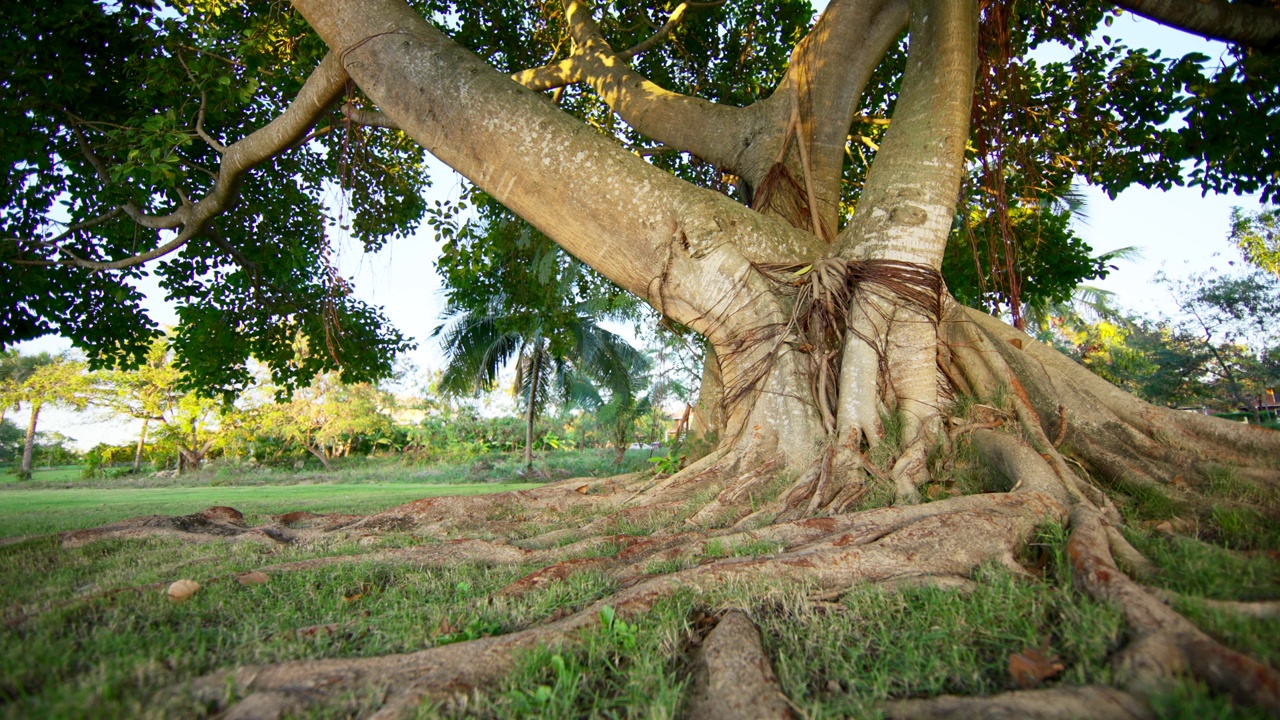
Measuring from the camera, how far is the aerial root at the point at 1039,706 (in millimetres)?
1233

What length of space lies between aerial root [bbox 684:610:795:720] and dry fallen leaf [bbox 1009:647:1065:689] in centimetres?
55

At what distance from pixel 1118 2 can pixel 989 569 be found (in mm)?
4437

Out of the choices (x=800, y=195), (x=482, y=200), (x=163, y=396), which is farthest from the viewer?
(x=163, y=396)

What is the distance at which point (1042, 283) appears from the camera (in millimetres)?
9047

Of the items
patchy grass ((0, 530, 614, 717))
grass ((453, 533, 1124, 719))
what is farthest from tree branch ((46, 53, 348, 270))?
grass ((453, 533, 1124, 719))

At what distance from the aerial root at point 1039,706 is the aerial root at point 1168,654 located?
0.25ft

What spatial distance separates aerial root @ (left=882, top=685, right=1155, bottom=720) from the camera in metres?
1.23

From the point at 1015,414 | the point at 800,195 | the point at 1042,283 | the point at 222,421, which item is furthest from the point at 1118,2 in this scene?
the point at 222,421

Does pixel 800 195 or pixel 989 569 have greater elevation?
pixel 800 195

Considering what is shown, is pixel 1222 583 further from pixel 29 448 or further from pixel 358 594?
pixel 29 448

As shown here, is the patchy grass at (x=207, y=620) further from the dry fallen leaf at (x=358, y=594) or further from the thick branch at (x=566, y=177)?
the thick branch at (x=566, y=177)

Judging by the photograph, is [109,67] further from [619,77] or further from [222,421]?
[222,421]

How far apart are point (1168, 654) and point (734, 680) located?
3.15 ft

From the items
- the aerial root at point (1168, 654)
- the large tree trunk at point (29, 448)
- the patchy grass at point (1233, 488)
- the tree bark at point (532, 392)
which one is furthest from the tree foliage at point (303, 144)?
the large tree trunk at point (29, 448)
